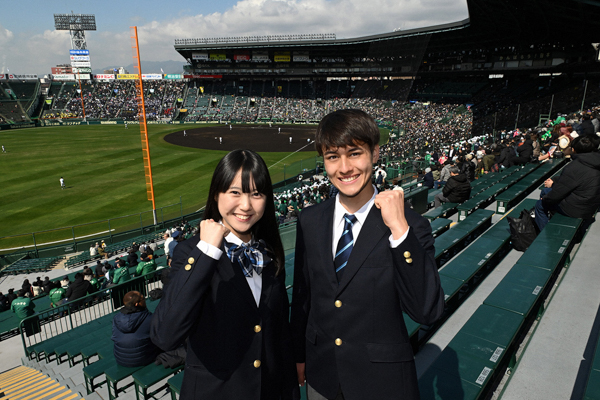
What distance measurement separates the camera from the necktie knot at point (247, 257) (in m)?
2.24

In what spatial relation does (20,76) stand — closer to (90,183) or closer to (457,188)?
(90,183)

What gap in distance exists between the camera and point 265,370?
2383mm

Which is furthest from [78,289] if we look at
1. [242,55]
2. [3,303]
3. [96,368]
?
[242,55]

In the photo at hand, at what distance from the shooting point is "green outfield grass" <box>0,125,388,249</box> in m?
19.5

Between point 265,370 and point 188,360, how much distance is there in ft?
1.64

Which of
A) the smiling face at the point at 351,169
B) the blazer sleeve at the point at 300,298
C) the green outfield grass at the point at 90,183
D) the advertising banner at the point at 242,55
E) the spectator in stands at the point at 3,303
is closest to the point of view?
the smiling face at the point at 351,169

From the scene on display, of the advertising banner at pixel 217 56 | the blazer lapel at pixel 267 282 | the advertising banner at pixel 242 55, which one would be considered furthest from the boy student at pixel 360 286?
the advertising banner at pixel 217 56

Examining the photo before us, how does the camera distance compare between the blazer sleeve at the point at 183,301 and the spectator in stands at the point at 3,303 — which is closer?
the blazer sleeve at the point at 183,301

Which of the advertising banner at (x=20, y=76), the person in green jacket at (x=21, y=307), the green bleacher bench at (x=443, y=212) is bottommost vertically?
the person in green jacket at (x=21, y=307)

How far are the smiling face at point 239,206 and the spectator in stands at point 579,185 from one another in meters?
5.62

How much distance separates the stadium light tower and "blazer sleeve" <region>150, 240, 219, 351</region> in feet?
383

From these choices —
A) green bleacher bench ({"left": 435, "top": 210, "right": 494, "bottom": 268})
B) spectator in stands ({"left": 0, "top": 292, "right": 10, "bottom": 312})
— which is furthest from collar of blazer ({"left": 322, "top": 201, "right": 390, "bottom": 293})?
spectator in stands ({"left": 0, "top": 292, "right": 10, "bottom": 312})

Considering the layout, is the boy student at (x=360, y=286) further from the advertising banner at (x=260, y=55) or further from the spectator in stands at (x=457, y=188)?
the advertising banner at (x=260, y=55)

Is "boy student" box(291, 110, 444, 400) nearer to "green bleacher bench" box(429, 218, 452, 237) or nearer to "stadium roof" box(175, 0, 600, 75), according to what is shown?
"green bleacher bench" box(429, 218, 452, 237)
